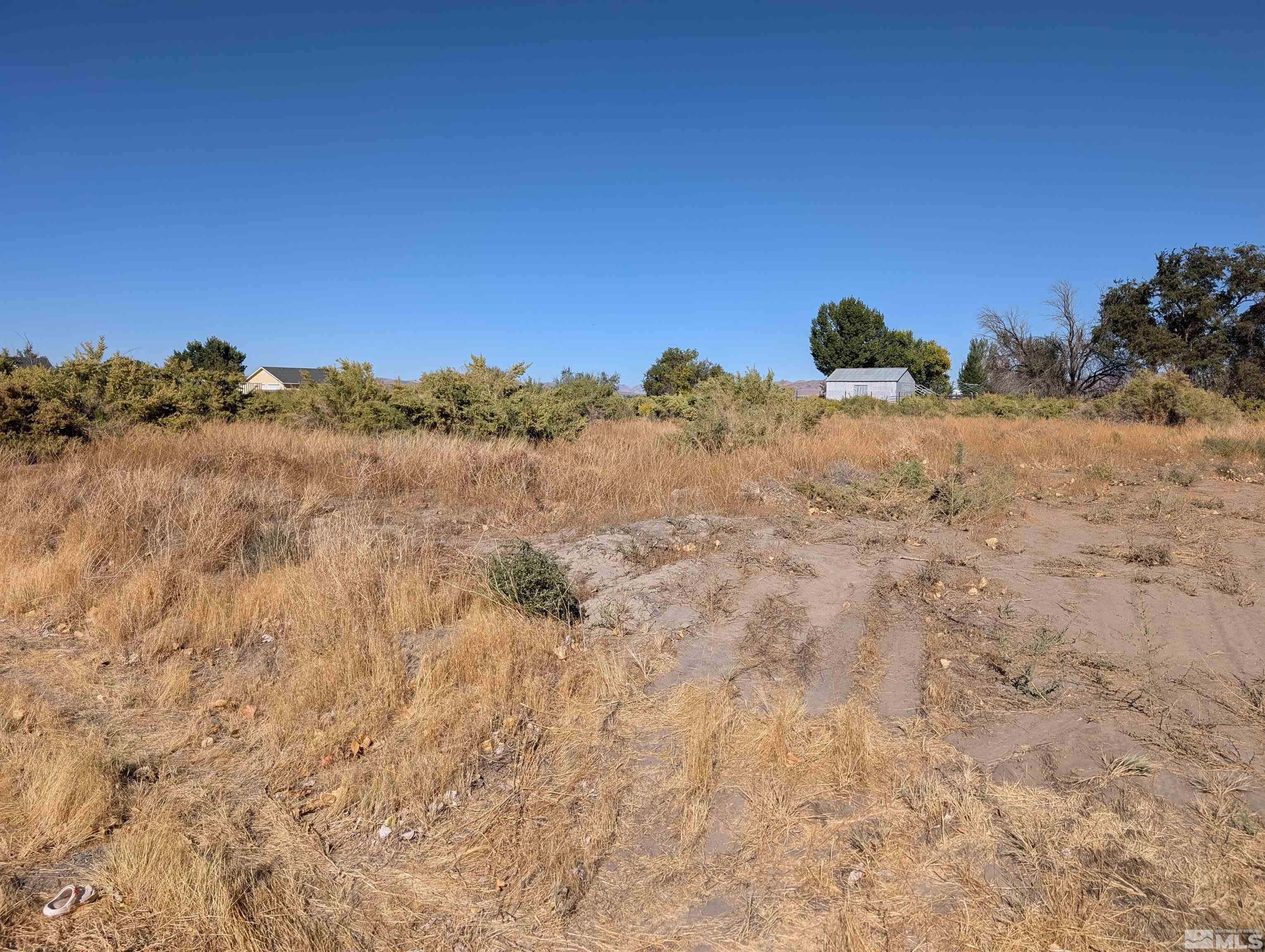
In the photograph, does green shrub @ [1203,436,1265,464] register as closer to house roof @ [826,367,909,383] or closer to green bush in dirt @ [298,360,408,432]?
green bush in dirt @ [298,360,408,432]

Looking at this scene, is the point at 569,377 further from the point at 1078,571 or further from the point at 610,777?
the point at 610,777

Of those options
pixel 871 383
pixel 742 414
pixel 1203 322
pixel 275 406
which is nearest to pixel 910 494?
pixel 742 414

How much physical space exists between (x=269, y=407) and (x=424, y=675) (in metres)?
13.4

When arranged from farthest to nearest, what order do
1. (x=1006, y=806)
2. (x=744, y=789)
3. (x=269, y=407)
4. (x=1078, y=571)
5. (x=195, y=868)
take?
1. (x=269, y=407)
2. (x=1078, y=571)
3. (x=744, y=789)
4. (x=1006, y=806)
5. (x=195, y=868)

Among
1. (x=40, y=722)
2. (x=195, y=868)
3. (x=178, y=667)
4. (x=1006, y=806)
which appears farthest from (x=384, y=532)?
(x=1006, y=806)

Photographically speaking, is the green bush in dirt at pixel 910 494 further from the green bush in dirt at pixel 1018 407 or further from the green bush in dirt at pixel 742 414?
the green bush in dirt at pixel 1018 407

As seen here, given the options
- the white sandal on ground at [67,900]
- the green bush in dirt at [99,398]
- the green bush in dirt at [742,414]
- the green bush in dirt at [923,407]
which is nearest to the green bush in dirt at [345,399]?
the green bush in dirt at [99,398]

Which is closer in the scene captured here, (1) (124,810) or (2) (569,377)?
(1) (124,810)

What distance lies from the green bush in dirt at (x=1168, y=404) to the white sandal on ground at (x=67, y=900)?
73.6ft

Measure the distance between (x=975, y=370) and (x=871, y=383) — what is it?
911 centimetres

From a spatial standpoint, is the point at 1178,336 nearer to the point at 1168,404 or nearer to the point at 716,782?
the point at 1168,404

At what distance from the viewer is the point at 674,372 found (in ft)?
148

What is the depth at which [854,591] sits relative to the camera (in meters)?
5.54

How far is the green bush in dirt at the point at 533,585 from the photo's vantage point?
196 inches
